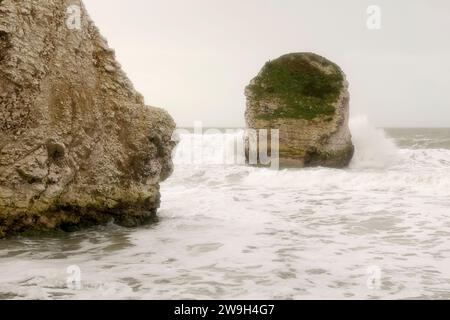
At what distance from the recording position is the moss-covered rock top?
17328 mm

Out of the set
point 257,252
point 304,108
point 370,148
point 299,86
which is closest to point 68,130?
point 257,252

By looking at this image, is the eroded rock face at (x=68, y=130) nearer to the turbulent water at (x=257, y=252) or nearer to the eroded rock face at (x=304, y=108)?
the turbulent water at (x=257, y=252)

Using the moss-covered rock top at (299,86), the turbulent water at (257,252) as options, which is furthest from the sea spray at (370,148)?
the turbulent water at (257,252)

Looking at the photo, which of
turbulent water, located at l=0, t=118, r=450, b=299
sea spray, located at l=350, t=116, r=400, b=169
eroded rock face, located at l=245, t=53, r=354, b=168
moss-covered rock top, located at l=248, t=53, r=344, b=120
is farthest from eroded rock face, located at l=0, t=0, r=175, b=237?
sea spray, located at l=350, t=116, r=400, b=169

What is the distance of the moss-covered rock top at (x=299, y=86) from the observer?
17.3m

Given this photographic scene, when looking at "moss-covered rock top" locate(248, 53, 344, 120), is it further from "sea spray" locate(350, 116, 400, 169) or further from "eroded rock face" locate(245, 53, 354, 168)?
"sea spray" locate(350, 116, 400, 169)

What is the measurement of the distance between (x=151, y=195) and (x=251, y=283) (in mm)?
3281

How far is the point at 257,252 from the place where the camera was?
547 cm

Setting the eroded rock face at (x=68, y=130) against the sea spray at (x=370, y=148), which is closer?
the eroded rock face at (x=68, y=130)

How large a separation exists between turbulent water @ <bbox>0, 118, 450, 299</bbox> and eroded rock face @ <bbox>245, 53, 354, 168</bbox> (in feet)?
20.3

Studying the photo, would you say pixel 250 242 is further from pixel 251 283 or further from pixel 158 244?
pixel 251 283
